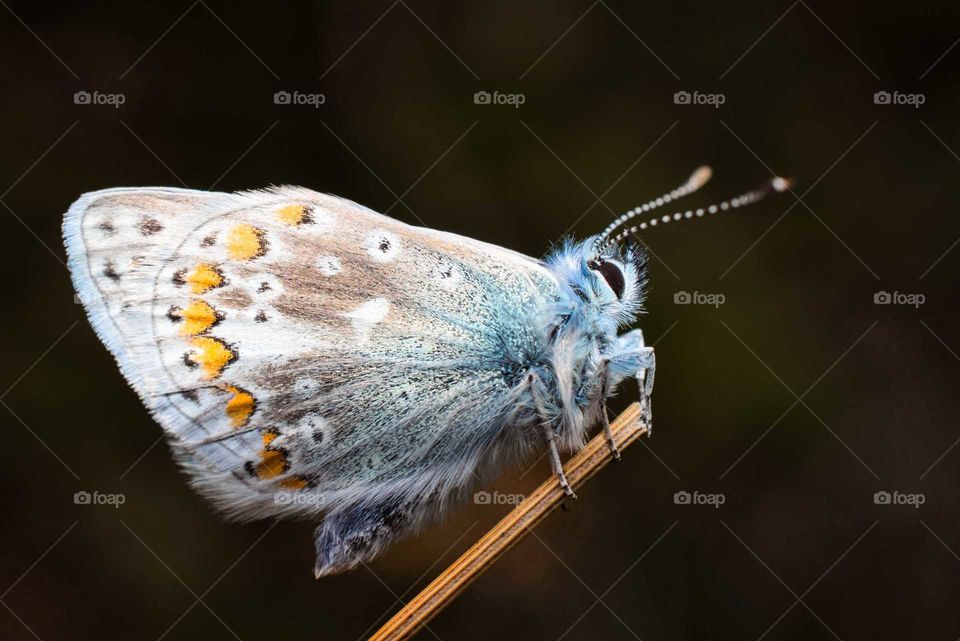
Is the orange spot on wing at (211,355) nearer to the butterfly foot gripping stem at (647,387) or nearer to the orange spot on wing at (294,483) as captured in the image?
the orange spot on wing at (294,483)

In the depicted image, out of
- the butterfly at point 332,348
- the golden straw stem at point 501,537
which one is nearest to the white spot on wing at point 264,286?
the butterfly at point 332,348

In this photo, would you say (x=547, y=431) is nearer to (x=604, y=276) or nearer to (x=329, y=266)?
(x=604, y=276)

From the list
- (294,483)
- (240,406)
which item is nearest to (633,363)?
(294,483)

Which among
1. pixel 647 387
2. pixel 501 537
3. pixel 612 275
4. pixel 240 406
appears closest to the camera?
pixel 501 537

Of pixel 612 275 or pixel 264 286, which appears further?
pixel 612 275

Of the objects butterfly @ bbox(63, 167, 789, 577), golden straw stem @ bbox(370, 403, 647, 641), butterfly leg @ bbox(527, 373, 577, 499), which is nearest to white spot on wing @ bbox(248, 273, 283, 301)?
butterfly @ bbox(63, 167, 789, 577)

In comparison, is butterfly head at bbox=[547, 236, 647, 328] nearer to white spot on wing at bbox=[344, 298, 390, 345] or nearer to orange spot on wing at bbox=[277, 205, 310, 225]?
white spot on wing at bbox=[344, 298, 390, 345]
